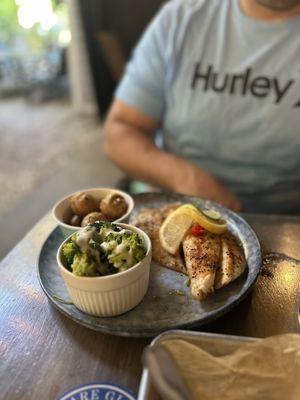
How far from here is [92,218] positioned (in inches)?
28.0

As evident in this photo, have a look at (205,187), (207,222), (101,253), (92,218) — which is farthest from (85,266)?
(205,187)

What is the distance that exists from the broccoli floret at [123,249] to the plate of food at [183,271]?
0.08 m

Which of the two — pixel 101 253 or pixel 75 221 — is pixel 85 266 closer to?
pixel 101 253

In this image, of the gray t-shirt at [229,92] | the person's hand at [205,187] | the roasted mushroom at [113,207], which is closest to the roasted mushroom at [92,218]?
the roasted mushroom at [113,207]

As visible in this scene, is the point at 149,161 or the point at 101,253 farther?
the point at 149,161

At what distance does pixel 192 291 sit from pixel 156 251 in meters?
0.13

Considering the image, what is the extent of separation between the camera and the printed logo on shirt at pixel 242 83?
1019mm

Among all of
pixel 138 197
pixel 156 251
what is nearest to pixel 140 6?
pixel 138 197

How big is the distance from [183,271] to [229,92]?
559mm

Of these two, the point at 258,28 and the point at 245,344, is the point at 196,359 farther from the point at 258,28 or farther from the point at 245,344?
the point at 258,28

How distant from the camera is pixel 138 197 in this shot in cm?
92

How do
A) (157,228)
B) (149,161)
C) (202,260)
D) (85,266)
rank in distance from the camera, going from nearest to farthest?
(85,266) < (202,260) < (157,228) < (149,161)

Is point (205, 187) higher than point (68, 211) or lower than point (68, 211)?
lower

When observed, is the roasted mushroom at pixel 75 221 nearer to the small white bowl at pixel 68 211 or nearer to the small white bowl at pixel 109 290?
the small white bowl at pixel 68 211
